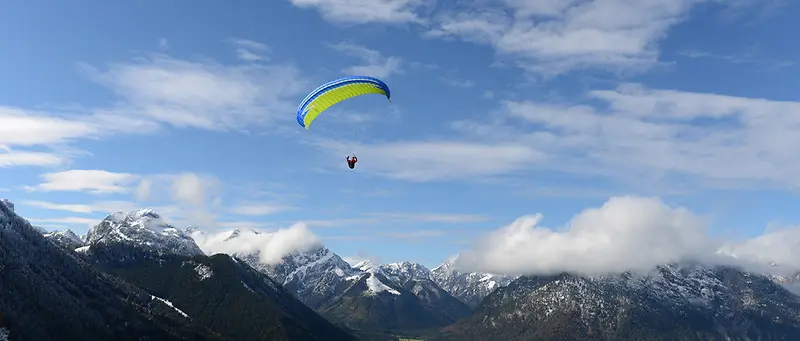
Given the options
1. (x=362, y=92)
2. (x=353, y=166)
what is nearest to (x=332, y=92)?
(x=362, y=92)

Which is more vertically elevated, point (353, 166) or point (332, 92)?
point (332, 92)

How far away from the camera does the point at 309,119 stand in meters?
122

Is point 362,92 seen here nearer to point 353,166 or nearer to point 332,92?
point 332,92

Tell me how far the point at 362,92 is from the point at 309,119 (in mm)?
12654

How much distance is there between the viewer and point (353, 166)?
12112 cm

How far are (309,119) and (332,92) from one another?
9.06 meters

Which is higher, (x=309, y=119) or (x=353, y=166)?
(x=309, y=119)

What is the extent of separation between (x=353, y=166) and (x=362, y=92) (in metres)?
15.2

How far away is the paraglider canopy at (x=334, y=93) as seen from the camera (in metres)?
116

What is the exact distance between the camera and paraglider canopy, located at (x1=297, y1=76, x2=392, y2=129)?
116m

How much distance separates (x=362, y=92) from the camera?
119812 millimetres

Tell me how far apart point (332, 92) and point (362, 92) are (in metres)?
6.40

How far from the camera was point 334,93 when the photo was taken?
117625 millimetres

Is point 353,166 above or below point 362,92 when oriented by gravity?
below
